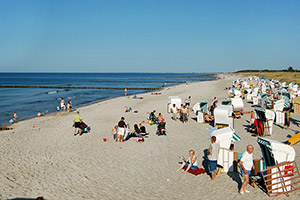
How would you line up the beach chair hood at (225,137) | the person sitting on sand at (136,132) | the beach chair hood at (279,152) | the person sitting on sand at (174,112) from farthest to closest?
the person sitting on sand at (174,112) < the person sitting on sand at (136,132) < the beach chair hood at (225,137) < the beach chair hood at (279,152)

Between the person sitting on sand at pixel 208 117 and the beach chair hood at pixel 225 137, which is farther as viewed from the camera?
the person sitting on sand at pixel 208 117

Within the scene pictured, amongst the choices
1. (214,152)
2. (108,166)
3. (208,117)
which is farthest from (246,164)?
(208,117)

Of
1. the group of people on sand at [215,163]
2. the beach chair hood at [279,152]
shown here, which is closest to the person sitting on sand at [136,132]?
the group of people on sand at [215,163]

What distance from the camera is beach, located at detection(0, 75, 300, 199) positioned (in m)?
6.46

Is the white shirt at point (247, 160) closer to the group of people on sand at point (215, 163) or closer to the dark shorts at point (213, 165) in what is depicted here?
the group of people on sand at point (215, 163)

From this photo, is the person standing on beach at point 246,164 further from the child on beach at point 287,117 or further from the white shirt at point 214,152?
the child on beach at point 287,117

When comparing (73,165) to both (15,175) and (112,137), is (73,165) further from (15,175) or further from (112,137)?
(112,137)

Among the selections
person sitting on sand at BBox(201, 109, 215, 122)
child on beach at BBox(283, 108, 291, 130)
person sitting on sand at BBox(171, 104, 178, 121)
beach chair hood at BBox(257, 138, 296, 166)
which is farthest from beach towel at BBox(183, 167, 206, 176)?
person sitting on sand at BBox(171, 104, 178, 121)

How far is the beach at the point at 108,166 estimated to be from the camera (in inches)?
255

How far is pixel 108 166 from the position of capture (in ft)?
27.6

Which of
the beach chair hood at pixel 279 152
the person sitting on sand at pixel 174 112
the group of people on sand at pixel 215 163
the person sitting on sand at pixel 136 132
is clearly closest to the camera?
the beach chair hood at pixel 279 152

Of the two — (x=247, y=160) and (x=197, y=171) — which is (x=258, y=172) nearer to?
(x=247, y=160)

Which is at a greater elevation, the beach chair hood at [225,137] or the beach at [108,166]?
the beach chair hood at [225,137]

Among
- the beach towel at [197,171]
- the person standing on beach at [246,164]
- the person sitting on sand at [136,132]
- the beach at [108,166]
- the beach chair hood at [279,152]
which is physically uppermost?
the beach chair hood at [279,152]
